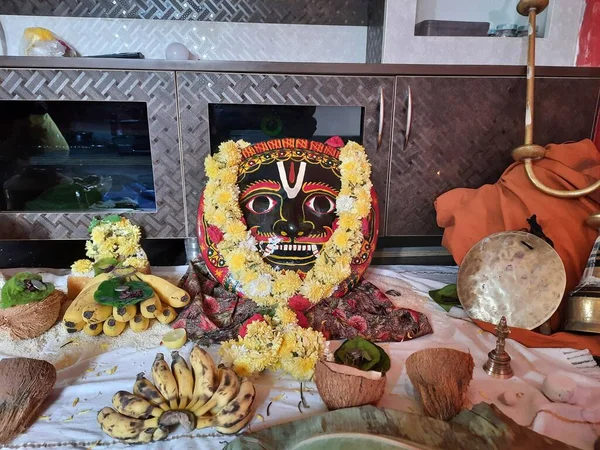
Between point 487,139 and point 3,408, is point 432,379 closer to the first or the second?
point 3,408

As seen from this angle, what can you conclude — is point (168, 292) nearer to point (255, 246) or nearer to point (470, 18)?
point (255, 246)

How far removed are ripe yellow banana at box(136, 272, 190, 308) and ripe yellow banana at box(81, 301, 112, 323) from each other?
178 millimetres

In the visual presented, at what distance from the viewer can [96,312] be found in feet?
4.94

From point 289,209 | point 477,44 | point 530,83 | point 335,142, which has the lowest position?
point 289,209

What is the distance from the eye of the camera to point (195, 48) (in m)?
2.33

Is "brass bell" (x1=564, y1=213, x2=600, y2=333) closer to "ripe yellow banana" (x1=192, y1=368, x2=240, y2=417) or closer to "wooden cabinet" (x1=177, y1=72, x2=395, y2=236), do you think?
"wooden cabinet" (x1=177, y1=72, x2=395, y2=236)

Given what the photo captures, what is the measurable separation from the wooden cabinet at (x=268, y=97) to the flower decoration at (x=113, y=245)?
329mm

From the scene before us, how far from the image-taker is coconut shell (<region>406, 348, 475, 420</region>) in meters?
1.08

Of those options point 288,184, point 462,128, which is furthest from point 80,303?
point 462,128

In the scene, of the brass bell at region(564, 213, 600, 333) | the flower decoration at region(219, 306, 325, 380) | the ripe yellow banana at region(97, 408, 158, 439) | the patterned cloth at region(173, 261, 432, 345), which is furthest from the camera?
the patterned cloth at region(173, 261, 432, 345)

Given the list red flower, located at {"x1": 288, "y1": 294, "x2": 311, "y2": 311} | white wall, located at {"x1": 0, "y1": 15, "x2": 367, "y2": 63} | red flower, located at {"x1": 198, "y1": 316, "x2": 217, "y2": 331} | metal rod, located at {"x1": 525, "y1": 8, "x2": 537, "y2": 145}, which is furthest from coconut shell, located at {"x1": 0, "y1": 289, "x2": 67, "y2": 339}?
metal rod, located at {"x1": 525, "y1": 8, "x2": 537, "y2": 145}

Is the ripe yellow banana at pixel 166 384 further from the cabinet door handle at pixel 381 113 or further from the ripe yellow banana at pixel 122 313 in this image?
the cabinet door handle at pixel 381 113

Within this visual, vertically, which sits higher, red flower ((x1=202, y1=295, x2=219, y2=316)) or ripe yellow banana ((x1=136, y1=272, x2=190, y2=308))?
ripe yellow banana ((x1=136, y1=272, x2=190, y2=308))

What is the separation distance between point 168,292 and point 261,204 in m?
0.50
